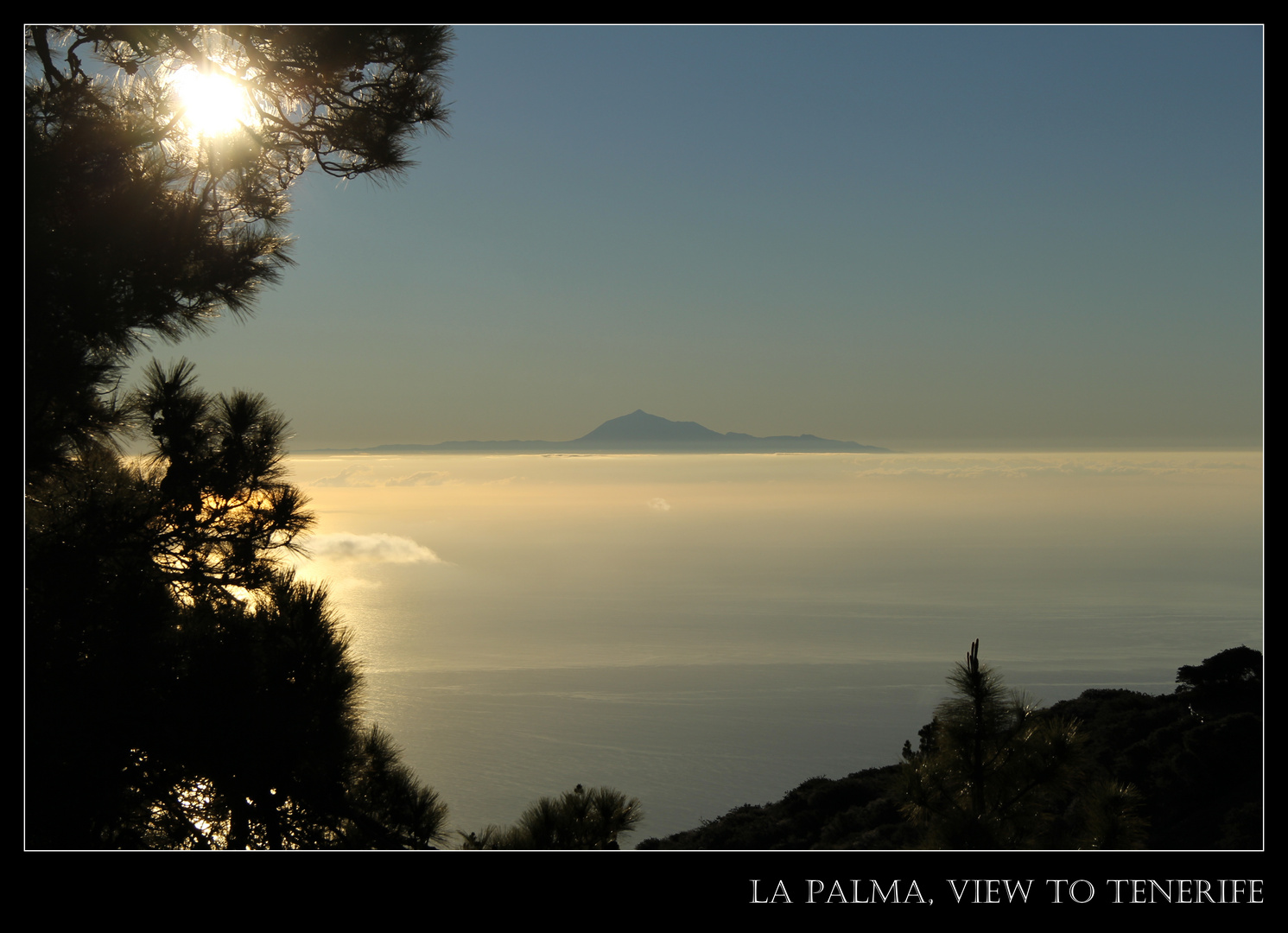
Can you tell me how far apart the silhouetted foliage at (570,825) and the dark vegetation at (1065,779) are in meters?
0.21

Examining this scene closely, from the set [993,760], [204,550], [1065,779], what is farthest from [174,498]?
[1065,779]

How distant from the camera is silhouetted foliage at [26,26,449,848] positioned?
74.7 inches

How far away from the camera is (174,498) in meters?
2.29

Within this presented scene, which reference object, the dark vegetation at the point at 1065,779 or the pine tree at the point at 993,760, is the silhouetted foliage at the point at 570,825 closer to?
the dark vegetation at the point at 1065,779

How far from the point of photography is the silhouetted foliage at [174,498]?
190 centimetres

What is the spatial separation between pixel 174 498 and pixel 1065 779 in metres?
3.30

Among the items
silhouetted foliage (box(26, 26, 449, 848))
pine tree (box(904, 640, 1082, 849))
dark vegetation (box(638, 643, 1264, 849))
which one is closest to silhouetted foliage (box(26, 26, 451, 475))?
silhouetted foliage (box(26, 26, 449, 848))

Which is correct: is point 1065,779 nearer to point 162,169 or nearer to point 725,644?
point 162,169

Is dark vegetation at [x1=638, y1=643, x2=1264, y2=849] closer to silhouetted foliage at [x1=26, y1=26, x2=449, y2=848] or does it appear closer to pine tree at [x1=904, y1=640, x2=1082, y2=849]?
pine tree at [x1=904, y1=640, x2=1082, y2=849]

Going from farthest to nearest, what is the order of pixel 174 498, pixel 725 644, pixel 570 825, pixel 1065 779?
pixel 725 644, pixel 1065 779, pixel 570 825, pixel 174 498

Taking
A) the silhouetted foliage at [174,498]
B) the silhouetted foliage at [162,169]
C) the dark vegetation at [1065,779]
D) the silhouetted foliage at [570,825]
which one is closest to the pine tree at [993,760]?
→ the dark vegetation at [1065,779]

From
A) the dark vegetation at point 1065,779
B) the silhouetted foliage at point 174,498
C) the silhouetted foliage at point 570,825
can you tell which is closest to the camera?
the silhouetted foliage at point 174,498
